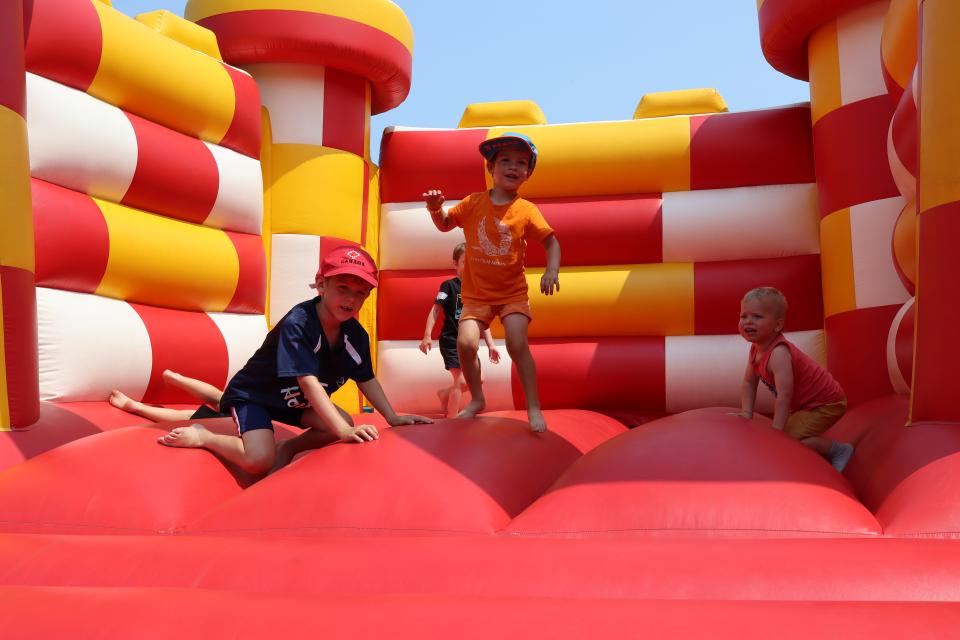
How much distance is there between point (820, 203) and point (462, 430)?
6.30 feet

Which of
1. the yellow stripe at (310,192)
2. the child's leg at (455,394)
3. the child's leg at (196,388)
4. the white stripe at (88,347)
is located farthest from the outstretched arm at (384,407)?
the yellow stripe at (310,192)

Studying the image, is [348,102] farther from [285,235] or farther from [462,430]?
[462,430]

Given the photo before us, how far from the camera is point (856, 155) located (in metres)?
2.88

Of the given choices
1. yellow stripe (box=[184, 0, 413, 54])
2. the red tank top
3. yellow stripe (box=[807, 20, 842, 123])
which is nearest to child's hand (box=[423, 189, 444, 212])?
the red tank top

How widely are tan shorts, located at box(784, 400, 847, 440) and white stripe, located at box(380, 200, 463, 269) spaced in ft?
5.47

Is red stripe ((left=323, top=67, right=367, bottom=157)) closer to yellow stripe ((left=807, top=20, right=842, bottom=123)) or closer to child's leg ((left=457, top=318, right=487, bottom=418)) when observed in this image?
child's leg ((left=457, top=318, right=487, bottom=418))

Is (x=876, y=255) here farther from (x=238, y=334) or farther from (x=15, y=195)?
(x=15, y=195)

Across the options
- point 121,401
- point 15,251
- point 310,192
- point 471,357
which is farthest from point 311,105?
point 15,251

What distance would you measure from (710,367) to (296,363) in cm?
177

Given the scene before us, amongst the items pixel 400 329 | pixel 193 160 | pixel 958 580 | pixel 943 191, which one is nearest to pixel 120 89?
pixel 193 160

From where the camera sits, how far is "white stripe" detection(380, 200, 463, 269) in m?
3.50

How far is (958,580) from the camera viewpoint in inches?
37.5

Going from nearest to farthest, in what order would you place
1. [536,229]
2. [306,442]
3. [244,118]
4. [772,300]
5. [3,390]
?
1. [3,390]
2. [306,442]
3. [772,300]
4. [536,229]
5. [244,118]

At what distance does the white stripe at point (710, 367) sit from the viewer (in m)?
3.10
